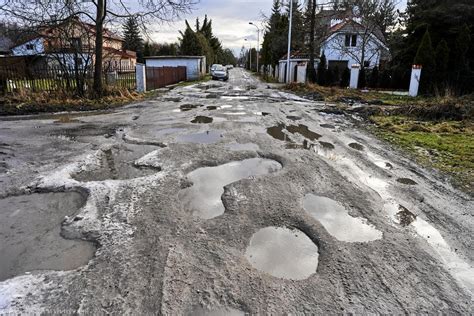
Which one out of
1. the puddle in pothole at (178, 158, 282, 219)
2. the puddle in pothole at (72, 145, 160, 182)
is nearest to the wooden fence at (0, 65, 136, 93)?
the puddle in pothole at (72, 145, 160, 182)

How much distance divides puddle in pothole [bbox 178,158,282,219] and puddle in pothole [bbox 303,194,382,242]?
117 centimetres

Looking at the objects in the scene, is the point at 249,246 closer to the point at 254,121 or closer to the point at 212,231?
the point at 212,231

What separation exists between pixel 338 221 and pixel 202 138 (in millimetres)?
4417

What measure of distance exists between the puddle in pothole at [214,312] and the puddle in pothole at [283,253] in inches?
22.3

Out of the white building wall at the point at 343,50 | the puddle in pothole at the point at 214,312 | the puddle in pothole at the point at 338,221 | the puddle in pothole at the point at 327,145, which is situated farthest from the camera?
the white building wall at the point at 343,50

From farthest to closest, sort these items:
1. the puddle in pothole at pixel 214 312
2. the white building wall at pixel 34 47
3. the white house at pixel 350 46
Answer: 1. the white house at pixel 350 46
2. the white building wall at pixel 34 47
3. the puddle in pothole at pixel 214 312

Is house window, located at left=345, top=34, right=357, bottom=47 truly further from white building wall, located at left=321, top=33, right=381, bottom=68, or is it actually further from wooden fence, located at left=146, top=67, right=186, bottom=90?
wooden fence, located at left=146, top=67, right=186, bottom=90

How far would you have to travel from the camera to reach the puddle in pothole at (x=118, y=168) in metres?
4.93

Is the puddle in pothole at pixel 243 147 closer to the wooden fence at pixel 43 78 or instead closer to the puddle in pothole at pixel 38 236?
the puddle in pothole at pixel 38 236

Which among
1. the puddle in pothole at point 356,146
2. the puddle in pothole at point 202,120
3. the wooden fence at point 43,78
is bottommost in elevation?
the puddle in pothole at point 356,146

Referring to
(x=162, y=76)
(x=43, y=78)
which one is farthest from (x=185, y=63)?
(x=43, y=78)

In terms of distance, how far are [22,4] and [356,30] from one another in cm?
2603

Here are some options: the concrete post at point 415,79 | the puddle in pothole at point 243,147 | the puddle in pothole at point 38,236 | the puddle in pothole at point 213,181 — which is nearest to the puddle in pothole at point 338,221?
the puddle in pothole at point 213,181

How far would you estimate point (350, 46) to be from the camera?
32.4 m
